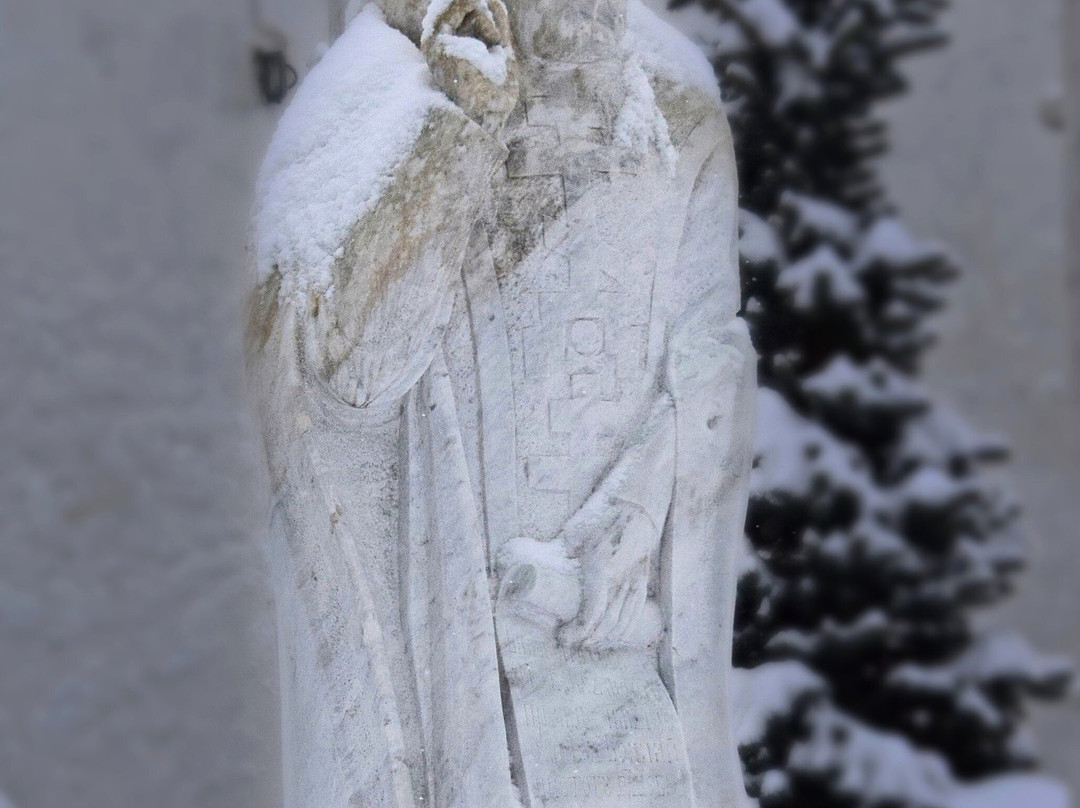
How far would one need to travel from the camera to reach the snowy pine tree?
16.2 ft

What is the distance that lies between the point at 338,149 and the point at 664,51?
53 centimetres

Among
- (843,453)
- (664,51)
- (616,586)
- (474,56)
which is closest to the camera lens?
(474,56)

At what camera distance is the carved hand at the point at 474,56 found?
270 centimetres

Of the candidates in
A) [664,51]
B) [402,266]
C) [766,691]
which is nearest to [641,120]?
[664,51]

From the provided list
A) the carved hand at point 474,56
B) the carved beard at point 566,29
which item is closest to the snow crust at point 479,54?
the carved hand at point 474,56

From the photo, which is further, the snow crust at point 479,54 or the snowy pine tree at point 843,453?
the snowy pine tree at point 843,453

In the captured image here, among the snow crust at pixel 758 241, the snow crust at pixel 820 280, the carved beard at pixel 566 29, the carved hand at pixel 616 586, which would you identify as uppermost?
the snow crust at pixel 758 241

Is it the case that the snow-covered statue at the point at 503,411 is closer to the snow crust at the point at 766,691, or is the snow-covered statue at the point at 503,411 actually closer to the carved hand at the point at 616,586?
the carved hand at the point at 616,586

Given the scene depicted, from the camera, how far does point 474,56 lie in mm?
2699

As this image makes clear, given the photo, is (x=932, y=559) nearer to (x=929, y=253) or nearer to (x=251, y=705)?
(x=929, y=253)

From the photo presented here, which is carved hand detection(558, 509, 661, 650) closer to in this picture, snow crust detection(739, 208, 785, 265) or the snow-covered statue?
the snow-covered statue

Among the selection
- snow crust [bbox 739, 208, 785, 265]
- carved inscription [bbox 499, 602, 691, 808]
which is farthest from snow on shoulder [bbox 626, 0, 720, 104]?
snow crust [bbox 739, 208, 785, 265]

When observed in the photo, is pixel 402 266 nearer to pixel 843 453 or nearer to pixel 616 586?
pixel 616 586

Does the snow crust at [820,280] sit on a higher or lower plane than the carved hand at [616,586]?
higher
